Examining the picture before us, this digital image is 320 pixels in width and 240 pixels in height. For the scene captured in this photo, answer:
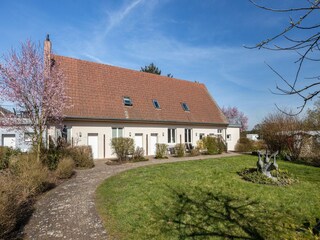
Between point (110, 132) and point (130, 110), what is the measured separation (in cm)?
271

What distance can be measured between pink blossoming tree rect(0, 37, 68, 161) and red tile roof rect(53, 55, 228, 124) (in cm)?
492

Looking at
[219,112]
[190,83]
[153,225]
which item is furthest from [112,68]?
[153,225]

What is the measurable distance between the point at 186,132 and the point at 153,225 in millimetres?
18675

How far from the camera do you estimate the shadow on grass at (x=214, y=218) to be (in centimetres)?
486

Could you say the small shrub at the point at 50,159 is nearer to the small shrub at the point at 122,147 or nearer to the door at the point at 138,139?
the small shrub at the point at 122,147

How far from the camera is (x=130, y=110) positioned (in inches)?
790

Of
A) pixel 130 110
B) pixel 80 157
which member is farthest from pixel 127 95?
pixel 80 157

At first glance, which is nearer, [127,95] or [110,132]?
[110,132]

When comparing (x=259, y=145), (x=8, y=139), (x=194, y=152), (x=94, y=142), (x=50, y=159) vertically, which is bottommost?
(x=194, y=152)

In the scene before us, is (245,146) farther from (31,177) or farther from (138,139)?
(31,177)

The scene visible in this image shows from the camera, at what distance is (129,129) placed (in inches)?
774

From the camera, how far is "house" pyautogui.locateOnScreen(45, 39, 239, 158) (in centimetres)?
1772

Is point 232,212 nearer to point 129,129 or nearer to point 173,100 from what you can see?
point 129,129

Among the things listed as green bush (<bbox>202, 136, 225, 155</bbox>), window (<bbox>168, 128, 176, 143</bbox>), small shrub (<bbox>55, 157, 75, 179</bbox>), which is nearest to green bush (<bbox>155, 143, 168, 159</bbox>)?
window (<bbox>168, 128, 176, 143</bbox>)
